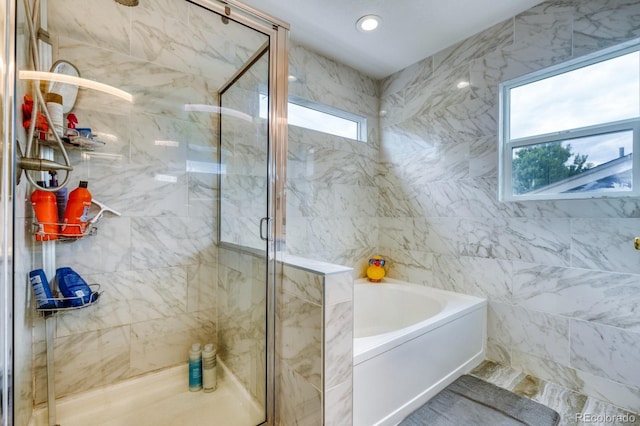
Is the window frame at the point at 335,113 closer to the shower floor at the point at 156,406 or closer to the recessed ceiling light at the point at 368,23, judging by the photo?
the recessed ceiling light at the point at 368,23

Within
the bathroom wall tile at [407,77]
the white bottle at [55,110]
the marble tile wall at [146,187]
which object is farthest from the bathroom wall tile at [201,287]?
the bathroom wall tile at [407,77]

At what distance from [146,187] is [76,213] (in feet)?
1.25

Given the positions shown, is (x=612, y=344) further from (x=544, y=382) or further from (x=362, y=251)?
(x=362, y=251)

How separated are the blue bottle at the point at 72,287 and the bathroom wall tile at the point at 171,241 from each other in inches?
10.7

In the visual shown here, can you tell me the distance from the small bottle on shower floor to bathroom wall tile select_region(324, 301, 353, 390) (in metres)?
0.99

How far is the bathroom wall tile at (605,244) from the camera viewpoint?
1.48 m

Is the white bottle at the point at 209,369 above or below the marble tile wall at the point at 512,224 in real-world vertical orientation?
below

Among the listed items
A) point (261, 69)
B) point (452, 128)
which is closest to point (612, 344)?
point (452, 128)

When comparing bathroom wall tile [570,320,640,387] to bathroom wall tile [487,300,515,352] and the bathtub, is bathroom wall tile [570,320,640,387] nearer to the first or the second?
bathroom wall tile [487,300,515,352]

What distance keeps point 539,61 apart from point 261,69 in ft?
5.82

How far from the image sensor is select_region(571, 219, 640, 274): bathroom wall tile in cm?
148

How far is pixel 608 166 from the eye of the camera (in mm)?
1596

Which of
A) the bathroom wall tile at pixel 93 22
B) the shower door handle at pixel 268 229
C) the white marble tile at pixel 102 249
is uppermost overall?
the bathroom wall tile at pixel 93 22

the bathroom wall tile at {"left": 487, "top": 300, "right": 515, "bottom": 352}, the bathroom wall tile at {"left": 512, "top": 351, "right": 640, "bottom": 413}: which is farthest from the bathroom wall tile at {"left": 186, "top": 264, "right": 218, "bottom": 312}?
the bathroom wall tile at {"left": 512, "top": 351, "right": 640, "bottom": 413}
